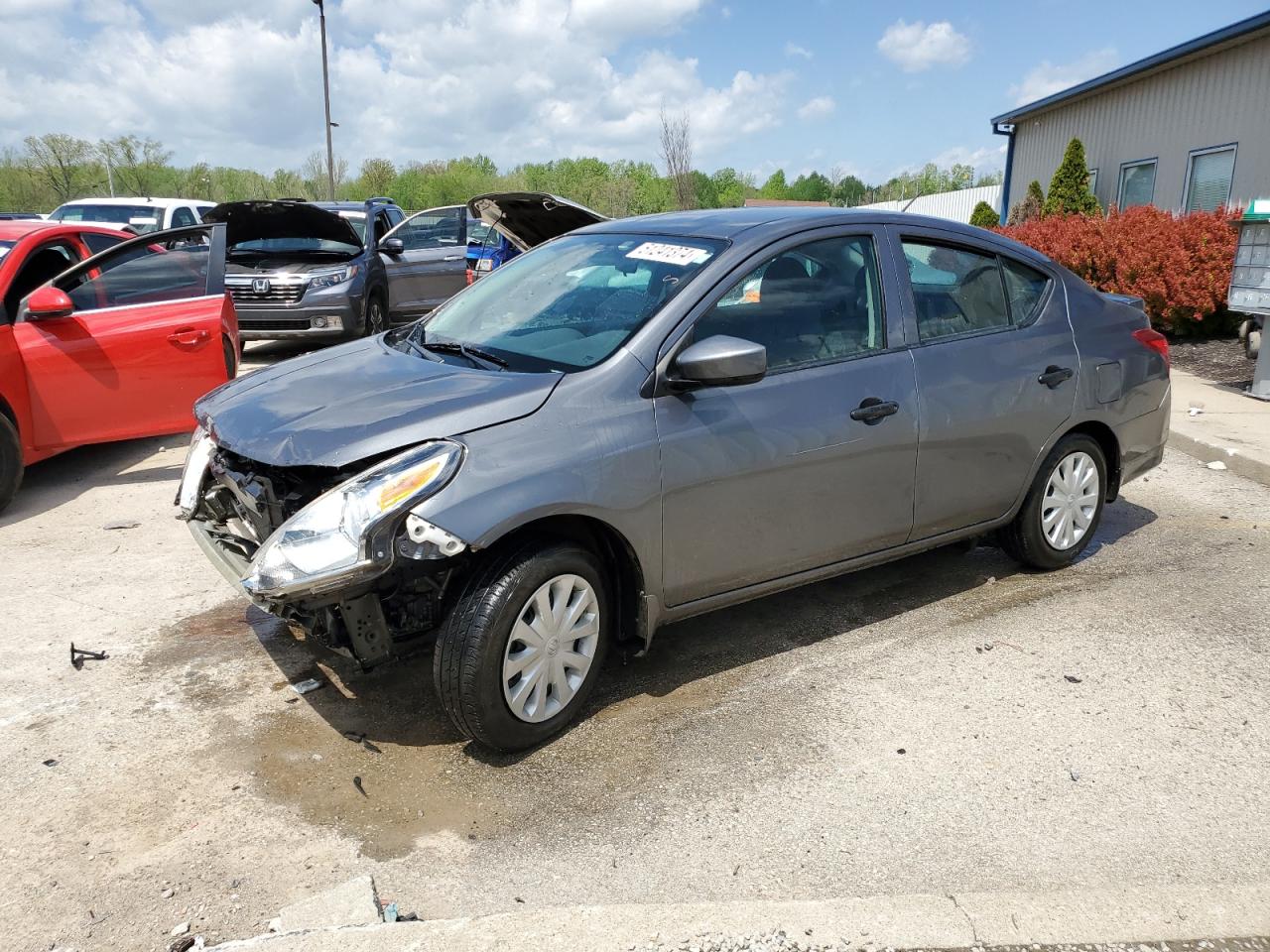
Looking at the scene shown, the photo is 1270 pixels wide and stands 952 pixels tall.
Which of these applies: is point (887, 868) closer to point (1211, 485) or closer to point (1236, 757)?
point (1236, 757)

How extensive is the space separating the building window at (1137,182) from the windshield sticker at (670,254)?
49.2ft

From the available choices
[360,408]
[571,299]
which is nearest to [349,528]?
[360,408]

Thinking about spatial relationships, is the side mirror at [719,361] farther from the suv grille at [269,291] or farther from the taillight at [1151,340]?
the suv grille at [269,291]

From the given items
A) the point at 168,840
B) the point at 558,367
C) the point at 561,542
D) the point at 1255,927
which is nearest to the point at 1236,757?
the point at 1255,927

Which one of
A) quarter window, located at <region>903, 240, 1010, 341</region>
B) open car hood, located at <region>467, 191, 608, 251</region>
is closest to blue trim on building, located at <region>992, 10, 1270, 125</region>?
open car hood, located at <region>467, 191, 608, 251</region>

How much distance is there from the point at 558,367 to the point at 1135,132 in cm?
1680

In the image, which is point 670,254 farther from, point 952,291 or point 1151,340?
point 1151,340

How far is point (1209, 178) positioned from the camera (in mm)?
14875

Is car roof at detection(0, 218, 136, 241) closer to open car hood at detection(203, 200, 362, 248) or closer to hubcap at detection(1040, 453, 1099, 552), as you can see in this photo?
open car hood at detection(203, 200, 362, 248)

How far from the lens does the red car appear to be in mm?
6055

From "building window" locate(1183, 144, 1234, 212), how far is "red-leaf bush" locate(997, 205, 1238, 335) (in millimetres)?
2003

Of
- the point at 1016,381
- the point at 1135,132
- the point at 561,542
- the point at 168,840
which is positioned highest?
the point at 1135,132

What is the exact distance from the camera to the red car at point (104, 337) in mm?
6055

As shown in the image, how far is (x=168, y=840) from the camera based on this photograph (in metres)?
2.93
